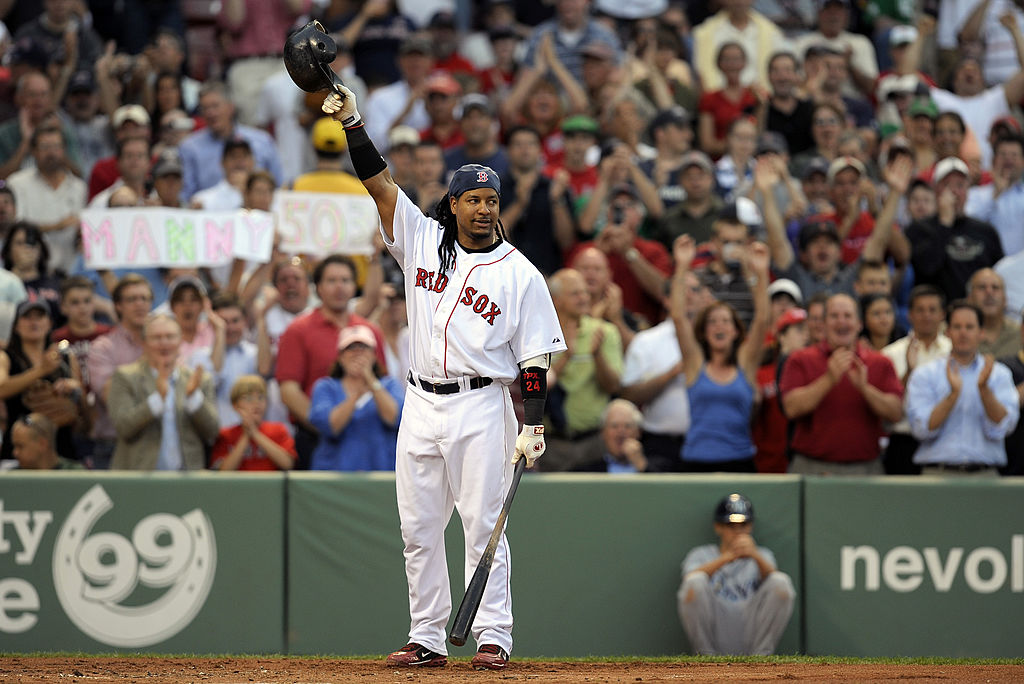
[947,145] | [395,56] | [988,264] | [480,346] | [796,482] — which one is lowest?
[796,482]

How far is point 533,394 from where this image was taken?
278 inches

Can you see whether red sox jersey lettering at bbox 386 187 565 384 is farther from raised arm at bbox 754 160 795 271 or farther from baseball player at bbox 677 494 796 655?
raised arm at bbox 754 160 795 271

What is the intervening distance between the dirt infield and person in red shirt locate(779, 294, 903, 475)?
2.25 meters

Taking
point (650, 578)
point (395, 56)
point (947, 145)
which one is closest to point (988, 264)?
point (947, 145)

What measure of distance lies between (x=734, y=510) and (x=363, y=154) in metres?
3.74

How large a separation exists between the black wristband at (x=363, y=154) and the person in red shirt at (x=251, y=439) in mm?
3353

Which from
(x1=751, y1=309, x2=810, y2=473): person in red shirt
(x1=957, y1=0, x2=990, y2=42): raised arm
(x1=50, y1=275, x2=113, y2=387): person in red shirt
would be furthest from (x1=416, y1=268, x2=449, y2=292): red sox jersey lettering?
(x1=957, y1=0, x2=990, y2=42): raised arm

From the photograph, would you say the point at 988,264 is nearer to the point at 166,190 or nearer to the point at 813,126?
the point at 813,126

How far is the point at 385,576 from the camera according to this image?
9.73m

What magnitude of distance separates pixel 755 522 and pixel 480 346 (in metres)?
3.43

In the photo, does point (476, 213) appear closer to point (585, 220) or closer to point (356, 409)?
point (356, 409)

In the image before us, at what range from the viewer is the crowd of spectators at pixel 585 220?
10.1 metres

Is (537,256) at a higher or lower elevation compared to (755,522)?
higher

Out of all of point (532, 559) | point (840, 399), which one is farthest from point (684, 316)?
point (532, 559)
